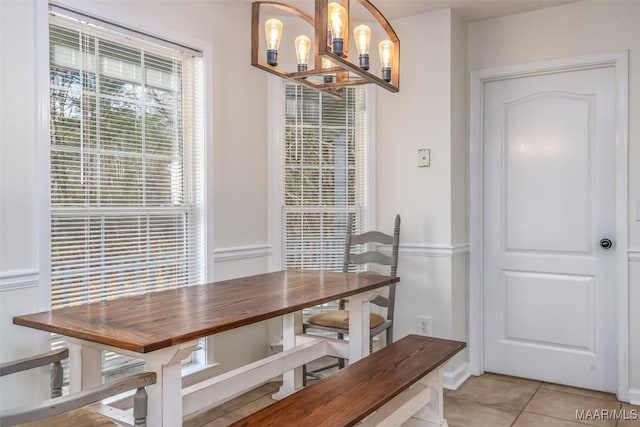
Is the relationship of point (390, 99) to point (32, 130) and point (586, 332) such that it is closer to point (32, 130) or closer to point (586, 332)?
point (586, 332)

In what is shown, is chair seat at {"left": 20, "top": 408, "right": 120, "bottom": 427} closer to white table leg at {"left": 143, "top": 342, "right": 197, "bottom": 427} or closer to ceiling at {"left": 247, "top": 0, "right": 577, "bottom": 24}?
white table leg at {"left": 143, "top": 342, "right": 197, "bottom": 427}

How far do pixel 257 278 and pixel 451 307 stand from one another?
1394 mm

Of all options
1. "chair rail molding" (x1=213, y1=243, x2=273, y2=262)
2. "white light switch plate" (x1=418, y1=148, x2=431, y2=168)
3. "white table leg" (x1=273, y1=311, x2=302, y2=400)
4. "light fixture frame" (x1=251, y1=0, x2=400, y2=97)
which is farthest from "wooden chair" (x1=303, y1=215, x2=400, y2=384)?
"light fixture frame" (x1=251, y1=0, x2=400, y2=97)

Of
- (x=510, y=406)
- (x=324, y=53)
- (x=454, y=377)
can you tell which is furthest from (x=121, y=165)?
(x=510, y=406)

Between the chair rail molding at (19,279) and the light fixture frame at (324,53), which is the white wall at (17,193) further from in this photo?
the light fixture frame at (324,53)

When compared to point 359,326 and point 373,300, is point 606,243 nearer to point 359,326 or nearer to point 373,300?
point 373,300

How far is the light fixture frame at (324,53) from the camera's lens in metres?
1.81

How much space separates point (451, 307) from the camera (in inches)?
131

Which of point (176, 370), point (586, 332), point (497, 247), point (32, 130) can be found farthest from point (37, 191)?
point (586, 332)

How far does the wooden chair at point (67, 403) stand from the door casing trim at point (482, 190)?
2.61 m

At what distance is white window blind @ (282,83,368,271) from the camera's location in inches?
139

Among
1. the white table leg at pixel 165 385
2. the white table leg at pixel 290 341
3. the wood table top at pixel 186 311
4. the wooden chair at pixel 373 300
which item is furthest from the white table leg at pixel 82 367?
the wooden chair at pixel 373 300

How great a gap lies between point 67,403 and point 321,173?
8.17 ft

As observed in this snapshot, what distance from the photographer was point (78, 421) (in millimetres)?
1600
